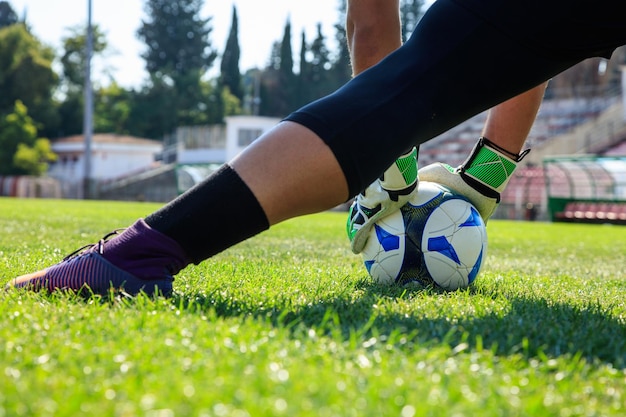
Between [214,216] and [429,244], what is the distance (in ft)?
3.40

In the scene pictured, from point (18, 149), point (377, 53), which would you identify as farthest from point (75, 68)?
point (377, 53)

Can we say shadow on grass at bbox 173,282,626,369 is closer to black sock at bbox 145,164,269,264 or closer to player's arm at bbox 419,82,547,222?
black sock at bbox 145,164,269,264

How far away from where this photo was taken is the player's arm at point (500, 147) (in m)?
2.60

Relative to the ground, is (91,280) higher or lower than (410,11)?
lower

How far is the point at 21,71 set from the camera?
44.3 meters

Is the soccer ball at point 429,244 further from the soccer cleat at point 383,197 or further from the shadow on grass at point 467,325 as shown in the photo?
the shadow on grass at point 467,325

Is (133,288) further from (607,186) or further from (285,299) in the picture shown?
(607,186)

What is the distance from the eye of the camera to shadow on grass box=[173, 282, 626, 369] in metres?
1.44

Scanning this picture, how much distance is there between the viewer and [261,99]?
189ft

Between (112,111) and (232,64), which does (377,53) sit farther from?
(232,64)

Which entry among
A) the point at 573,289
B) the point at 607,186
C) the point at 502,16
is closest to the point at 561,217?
the point at 607,186

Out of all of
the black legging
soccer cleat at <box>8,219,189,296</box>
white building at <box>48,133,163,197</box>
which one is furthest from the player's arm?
white building at <box>48,133,163,197</box>

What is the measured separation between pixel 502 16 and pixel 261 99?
56.4 meters

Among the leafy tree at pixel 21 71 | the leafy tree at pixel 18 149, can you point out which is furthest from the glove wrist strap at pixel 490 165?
the leafy tree at pixel 21 71
